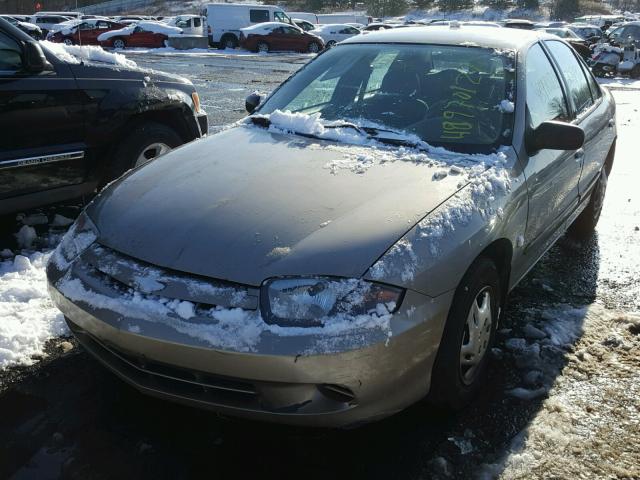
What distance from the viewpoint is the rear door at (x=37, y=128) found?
4.20 meters

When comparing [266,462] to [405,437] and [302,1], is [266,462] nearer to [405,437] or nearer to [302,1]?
[405,437]

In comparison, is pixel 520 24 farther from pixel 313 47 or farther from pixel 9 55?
pixel 313 47

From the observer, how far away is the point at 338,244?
2289 millimetres

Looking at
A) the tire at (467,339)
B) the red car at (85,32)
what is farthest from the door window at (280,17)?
the tire at (467,339)

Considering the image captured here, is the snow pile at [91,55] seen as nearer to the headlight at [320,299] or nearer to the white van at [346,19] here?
the headlight at [320,299]

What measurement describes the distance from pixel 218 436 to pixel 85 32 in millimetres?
32972

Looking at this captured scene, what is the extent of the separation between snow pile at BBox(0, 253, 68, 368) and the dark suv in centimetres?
54

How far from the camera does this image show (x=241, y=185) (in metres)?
2.77

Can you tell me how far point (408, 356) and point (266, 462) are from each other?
72cm

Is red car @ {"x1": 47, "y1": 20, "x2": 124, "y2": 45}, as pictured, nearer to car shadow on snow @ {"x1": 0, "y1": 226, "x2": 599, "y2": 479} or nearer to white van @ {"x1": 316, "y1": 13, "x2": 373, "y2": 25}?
white van @ {"x1": 316, "y1": 13, "x2": 373, "y2": 25}

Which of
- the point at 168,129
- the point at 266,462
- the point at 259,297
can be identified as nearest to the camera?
the point at 259,297

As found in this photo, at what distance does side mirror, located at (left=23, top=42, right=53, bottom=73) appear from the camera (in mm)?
4246

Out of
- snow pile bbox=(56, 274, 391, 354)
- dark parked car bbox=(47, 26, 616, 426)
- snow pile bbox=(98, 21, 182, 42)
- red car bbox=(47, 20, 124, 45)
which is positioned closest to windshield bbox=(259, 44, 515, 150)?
dark parked car bbox=(47, 26, 616, 426)

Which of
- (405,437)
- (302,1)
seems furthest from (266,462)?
(302,1)
